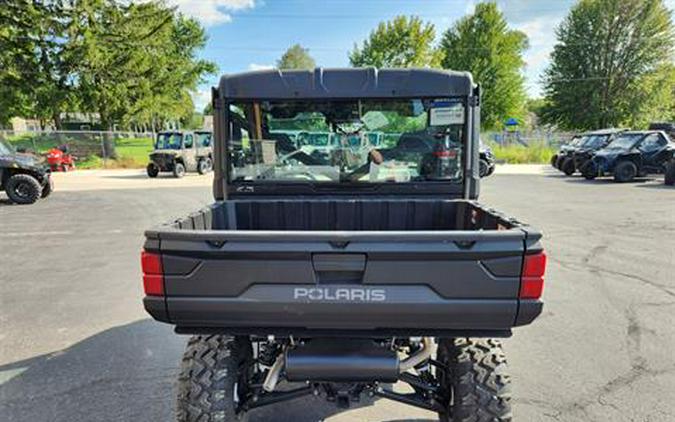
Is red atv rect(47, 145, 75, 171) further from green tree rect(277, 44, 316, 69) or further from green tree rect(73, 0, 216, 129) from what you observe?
green tree rect(277, 44, 316, 69)

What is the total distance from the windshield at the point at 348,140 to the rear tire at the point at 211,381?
58.4 inches

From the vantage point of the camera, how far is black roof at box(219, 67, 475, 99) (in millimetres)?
3090

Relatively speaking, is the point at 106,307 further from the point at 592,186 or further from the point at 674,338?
the point at 592,186

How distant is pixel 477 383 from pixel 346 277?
938 mm

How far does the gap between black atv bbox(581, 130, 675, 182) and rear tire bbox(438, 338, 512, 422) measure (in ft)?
54.3

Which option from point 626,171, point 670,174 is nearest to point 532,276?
point 670,174

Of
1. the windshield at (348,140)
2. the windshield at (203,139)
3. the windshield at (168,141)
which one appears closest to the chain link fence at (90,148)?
the windshield at (168,141)

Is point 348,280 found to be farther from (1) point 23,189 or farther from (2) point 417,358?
(1) point 23,189

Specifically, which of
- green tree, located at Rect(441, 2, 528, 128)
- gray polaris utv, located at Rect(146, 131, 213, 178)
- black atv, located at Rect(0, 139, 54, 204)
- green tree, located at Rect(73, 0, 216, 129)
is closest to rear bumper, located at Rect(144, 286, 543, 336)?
black atv, located at Rect(0, 139, 54, 204)

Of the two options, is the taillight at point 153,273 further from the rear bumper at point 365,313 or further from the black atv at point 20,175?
the black atv at point 20,175

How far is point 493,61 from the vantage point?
40.3m

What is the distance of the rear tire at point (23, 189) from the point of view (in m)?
11.7

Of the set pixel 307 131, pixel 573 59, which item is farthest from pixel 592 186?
pixel 573 59

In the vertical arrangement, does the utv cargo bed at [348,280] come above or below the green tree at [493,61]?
below
